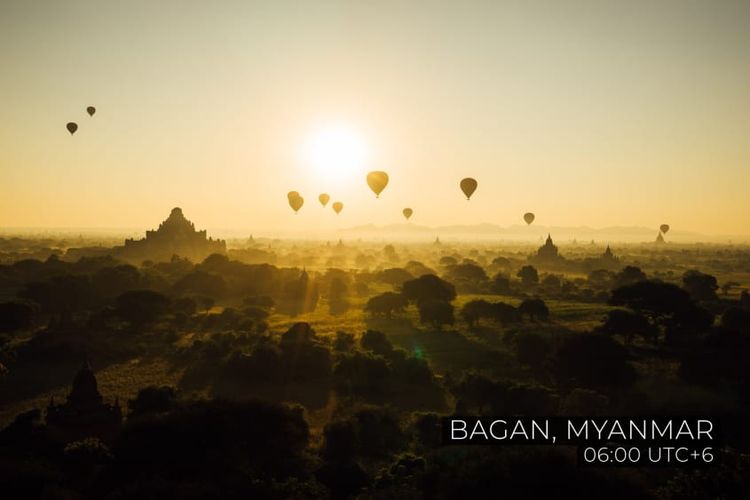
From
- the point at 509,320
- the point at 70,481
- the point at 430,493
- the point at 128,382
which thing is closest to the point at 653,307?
the point at 509,320

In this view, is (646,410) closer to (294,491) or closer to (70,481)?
(294,491)

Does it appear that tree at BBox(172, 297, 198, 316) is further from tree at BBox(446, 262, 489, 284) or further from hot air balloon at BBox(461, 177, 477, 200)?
tree at BBox(446, 262, 489, 284)

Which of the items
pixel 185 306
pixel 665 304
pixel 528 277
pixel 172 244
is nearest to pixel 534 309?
pixel 665 304

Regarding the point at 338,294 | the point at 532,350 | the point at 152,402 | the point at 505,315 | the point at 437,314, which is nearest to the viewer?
the point at 152,402

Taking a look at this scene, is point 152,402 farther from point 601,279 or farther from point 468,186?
point 601,279

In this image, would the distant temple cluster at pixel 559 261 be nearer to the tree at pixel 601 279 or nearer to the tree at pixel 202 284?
the tree at pixel 601 279

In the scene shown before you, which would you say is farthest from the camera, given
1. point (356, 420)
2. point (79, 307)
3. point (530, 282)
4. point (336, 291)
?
point (530, 282)

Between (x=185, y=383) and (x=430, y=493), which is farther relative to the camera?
(x=185, y=383)

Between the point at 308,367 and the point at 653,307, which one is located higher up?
the point at 653,307
